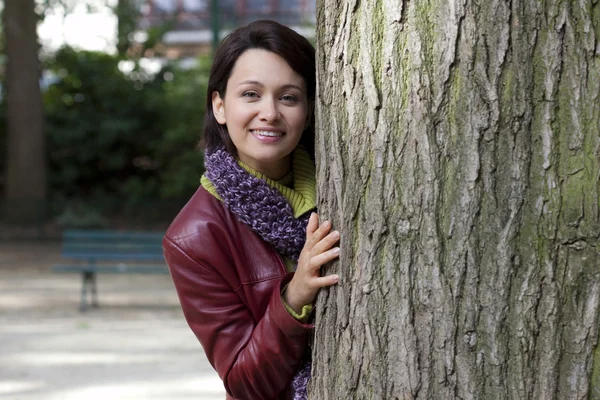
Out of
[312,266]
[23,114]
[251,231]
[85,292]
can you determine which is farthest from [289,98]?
[23,114]

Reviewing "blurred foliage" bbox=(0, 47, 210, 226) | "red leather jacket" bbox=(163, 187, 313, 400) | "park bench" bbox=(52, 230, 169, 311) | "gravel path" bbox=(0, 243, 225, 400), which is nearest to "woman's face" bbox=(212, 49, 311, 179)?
"red leather jacket" bbox=(163, 187, 313, 400)

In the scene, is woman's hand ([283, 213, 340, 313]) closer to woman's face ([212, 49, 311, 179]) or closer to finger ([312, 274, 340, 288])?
finger ([312, 274, 340, 288])

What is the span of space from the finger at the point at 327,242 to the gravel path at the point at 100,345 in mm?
4169

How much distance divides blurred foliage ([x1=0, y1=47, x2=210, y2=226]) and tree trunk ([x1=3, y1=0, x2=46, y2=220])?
1.85ft

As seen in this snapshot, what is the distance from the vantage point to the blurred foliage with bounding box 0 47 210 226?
56.8ft

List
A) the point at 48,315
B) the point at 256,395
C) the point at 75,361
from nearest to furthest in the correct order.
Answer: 1. the point at 256,395
2. the point at 75,361
3. the point at 48,315

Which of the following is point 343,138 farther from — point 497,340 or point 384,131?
point 497,340

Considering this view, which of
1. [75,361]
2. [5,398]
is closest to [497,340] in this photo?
[5,398]

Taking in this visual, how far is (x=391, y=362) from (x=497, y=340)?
0.26 m

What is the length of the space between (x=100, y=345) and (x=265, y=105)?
227 inches

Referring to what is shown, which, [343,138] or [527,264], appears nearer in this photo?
[527,264]

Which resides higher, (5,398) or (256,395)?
(256,395)

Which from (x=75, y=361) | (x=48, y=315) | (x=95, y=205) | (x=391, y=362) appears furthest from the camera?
(x=95, y=205)

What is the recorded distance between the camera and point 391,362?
2.04m
